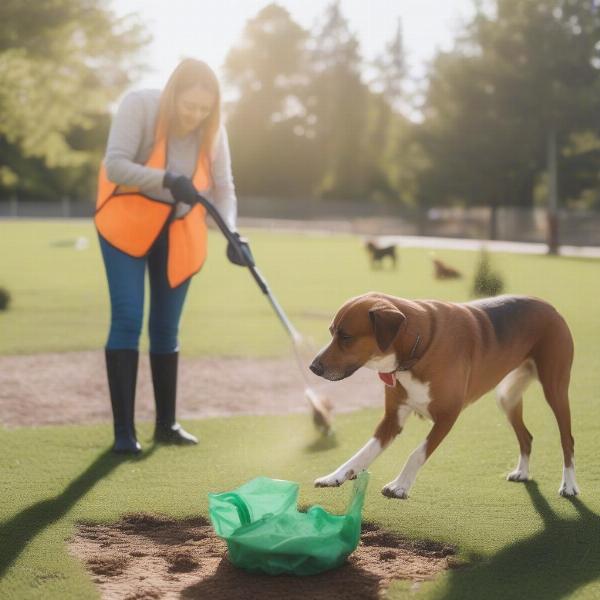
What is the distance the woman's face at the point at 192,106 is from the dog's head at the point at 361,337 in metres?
2.28

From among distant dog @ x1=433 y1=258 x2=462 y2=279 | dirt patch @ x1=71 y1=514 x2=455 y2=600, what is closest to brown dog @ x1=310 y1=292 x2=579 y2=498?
dirt patch @ x1=71 y1=514 x2=455 y2=600

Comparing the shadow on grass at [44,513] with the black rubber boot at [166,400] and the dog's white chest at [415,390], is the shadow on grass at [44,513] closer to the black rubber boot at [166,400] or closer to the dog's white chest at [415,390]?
the black rubber boot at [166,400]

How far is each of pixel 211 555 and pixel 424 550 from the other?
3.04 ft

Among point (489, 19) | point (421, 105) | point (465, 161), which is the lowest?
point (465, 161)

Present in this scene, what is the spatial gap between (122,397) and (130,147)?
155 centimetres

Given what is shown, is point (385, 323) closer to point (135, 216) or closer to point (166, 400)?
point (135, 216)

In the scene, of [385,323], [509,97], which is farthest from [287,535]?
[509,97]

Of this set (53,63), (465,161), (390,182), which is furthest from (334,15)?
(53,63)

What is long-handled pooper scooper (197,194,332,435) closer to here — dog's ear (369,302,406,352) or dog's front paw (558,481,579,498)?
dog's front paw (558,481,579,498)

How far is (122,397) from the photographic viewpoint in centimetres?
608

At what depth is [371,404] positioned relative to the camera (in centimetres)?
787

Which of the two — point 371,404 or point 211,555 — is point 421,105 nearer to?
point 371,404

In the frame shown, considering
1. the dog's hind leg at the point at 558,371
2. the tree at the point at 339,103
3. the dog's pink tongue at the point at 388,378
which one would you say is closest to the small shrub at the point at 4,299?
the dog's hind leg at the point at 558,371

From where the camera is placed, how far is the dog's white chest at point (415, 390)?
4273mm
